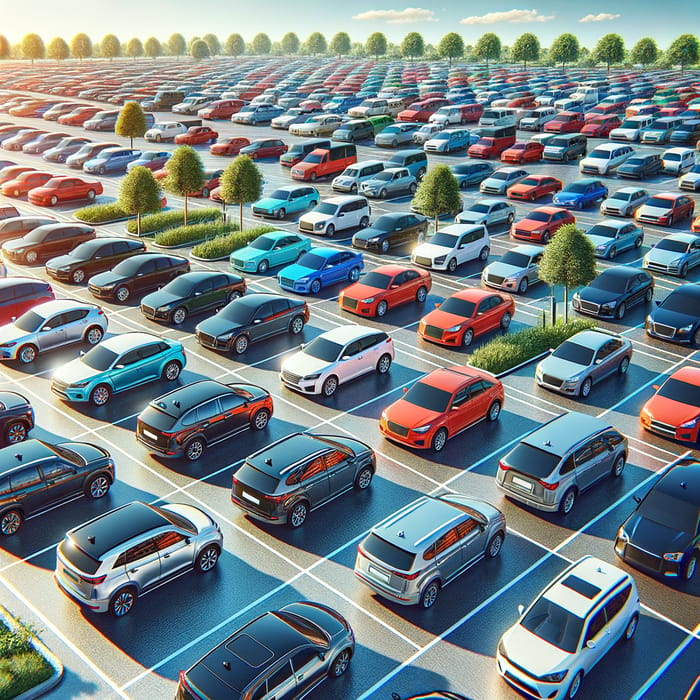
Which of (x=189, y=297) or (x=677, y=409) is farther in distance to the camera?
(x=189, y=297)

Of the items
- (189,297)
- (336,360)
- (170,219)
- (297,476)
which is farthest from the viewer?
(170,219)

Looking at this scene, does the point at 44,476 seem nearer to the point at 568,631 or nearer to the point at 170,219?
the point at 568,631

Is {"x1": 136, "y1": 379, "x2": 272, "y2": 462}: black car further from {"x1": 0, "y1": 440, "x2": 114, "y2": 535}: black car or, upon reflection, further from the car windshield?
the car windshield

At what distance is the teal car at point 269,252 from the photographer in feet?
102

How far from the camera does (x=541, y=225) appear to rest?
35.1 meters

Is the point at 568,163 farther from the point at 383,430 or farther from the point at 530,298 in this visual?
the point at 383,430

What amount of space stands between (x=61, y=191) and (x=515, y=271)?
2692cm

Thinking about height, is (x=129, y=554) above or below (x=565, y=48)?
below

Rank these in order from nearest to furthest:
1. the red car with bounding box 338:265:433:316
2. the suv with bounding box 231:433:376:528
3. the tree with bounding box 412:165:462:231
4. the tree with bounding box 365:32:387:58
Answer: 1. the suv with bounding box 231:433:376:528
2. the red car with bounding box 338:265:433:316
3. the tree with bounding box 412:165:462:231
4. the tree with bounding box 365:32:387:58

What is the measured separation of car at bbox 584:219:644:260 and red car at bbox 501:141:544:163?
18892mm

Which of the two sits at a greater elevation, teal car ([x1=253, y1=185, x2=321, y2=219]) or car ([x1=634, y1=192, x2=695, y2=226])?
teal car ([x1=253, y1=185, x2=321, y2=219])

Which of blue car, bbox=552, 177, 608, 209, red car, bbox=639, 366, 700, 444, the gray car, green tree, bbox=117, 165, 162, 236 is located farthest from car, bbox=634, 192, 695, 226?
green tree, bbox=117, 165, 162, 236

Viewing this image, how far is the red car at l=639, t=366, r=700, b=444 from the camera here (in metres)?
19.2

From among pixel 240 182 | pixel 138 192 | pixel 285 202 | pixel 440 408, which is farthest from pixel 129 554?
pixel 285 202
